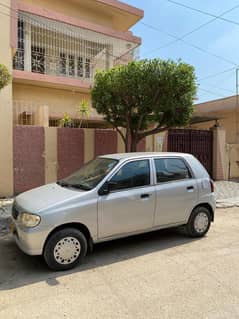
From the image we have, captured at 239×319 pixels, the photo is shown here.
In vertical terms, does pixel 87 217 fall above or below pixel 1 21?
below

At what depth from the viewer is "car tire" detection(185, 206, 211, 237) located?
17.8 ft

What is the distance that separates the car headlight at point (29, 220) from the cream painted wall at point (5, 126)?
16.7ft

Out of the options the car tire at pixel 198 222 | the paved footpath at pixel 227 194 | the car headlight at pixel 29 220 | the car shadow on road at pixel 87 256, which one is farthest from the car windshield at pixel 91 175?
the paved footpath at pixel 227 194

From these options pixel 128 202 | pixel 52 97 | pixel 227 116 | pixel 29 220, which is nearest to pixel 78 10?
pixel 52 97

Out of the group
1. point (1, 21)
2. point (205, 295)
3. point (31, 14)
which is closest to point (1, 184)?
point (1, 21)

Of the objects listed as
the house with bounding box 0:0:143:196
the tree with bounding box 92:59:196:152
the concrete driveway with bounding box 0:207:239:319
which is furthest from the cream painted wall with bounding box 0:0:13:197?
the concrete driveway with bounding box 0:207:239:319

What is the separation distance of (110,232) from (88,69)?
13.0 metres

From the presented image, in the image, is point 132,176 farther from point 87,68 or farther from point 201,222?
point 87,68

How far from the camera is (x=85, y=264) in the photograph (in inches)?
169

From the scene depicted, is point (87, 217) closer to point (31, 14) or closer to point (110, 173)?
point (110, 173)

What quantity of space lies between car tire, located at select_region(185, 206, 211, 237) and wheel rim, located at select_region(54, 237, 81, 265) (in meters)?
2.40

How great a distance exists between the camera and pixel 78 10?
50.4ft

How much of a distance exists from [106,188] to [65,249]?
3.68 feet

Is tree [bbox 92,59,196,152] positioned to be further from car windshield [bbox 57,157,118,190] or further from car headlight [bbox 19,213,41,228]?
car headlight [bbox 19,213,41,228]
